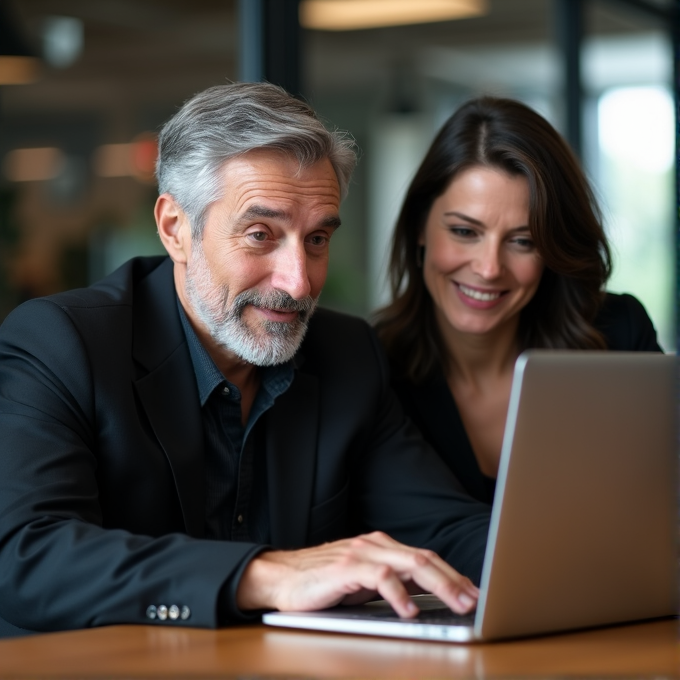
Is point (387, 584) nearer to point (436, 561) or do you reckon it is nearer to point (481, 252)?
point (436, 561)

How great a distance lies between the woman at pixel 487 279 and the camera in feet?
7.50

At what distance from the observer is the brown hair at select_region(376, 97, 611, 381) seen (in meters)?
2.31

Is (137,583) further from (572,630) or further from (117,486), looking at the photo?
(572,630)

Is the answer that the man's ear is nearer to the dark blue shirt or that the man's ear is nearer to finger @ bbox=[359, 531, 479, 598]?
the dark blue shirt

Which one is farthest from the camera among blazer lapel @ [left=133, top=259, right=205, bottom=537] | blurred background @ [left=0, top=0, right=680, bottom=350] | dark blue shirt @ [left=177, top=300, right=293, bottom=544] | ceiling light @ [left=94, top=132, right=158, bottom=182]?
ceiling light @ [left=94, top=132, right=158, bottom=182]

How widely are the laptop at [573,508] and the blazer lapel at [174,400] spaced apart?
0.47m


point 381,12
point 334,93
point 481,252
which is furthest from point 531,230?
point 334,93

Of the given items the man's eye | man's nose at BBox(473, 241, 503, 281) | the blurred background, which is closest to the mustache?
the man's eye

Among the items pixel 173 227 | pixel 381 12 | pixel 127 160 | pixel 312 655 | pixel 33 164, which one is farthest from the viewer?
pixel 381 12

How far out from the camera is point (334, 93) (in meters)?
7.71

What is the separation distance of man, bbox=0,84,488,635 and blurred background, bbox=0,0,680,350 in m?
0.61

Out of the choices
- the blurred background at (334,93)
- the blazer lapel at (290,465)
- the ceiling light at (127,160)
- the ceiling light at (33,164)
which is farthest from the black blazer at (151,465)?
the ceiling light at (127,160)

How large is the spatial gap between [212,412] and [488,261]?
70 centimetres

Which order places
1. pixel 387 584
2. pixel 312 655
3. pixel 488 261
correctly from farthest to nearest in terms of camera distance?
pixel 488 261
pixel 387 584
pixel 312 655
